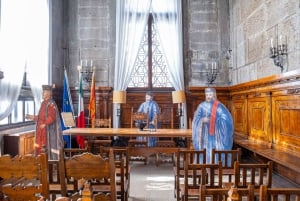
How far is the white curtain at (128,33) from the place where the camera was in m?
8.20

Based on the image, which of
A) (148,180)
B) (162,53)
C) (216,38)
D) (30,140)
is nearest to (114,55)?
(162,53)

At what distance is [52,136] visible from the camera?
4859 mm

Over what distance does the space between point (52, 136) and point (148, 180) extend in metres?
1.78

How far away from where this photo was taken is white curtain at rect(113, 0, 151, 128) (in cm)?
820

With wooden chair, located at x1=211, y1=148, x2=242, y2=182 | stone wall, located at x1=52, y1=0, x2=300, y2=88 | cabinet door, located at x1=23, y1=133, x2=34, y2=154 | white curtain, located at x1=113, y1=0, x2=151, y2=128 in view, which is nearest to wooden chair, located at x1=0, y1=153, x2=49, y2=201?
wooden chair, located at x1=211, y1=148, x2=242, y2=182

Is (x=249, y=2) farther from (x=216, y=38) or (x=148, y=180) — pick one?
(x=148, y=180)

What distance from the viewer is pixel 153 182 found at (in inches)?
203

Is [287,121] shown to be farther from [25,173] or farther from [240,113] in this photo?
[25,173]

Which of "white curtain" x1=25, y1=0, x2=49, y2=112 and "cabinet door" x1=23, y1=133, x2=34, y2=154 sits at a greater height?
"white curtain" x1=25, y1=0, x2=49, y2=112

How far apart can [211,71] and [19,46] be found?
16.4ft

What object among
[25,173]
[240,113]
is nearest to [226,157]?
[25,173]

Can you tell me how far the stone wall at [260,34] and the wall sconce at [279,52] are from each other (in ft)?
0.27

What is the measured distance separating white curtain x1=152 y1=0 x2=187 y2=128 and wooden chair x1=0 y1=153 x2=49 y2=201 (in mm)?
6053

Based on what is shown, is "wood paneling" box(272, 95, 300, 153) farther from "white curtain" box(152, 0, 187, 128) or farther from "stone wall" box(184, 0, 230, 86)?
"stone wall" box(184, 0, 230, 86)
